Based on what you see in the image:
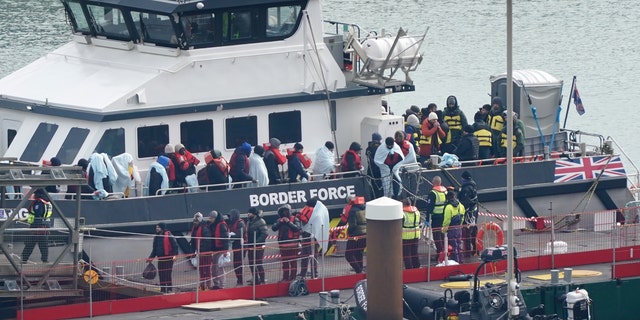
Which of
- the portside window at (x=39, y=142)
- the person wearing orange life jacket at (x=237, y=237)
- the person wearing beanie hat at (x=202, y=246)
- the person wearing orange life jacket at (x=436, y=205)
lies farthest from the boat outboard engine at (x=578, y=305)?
the portside window at (x=39, y=142)

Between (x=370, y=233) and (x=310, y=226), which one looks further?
(x=310, y=226)

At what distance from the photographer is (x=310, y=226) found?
68.2 ft

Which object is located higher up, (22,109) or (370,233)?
(22,109)

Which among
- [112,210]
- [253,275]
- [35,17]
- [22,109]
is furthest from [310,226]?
[35,17]

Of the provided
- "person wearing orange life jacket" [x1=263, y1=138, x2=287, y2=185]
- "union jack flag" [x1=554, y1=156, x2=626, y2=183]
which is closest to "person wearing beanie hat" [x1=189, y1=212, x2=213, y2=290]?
"person wearing orange life jacket" [x1=263, y1=138, x2=287, y2=185]

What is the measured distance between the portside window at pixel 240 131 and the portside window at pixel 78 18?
253cm

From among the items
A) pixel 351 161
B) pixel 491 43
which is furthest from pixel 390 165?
pixel 491 43

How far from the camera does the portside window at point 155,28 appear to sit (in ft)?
72.3

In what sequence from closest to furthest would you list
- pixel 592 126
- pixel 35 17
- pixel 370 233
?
pixel 370 233, pixel 592 126, pixel 35 17

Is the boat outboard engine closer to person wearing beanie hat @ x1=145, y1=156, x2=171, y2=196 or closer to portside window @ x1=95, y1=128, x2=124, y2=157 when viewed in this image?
person wearing beanie hat @ x1=145, y1=156, x2=171, y2=196

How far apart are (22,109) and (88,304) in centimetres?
398

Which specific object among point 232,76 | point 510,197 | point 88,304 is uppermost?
point 232,76

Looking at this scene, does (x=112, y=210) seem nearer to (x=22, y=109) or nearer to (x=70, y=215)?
(x=70, y=215)

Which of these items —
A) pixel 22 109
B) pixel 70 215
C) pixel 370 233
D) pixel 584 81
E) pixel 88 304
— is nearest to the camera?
pixel 370 233
